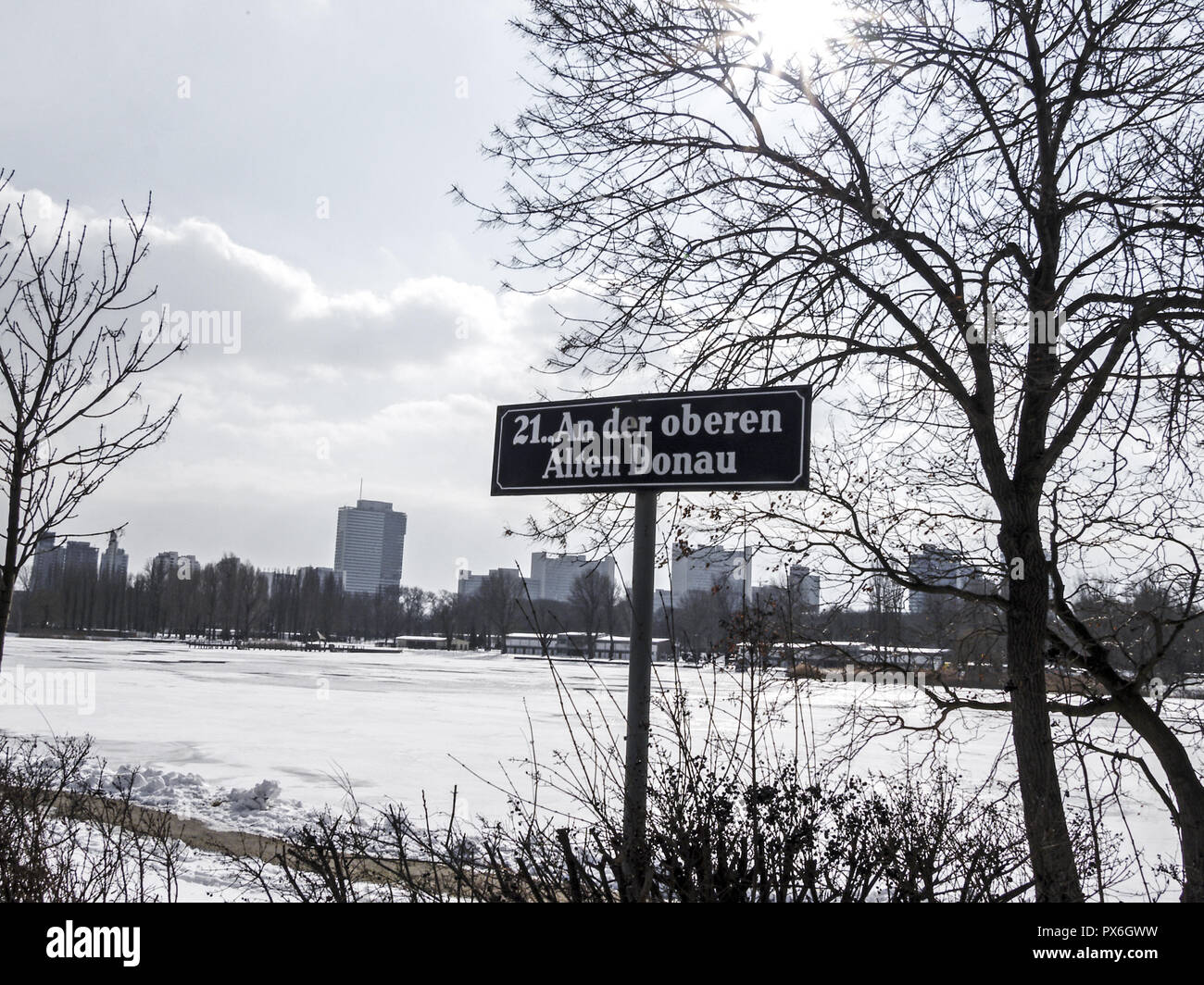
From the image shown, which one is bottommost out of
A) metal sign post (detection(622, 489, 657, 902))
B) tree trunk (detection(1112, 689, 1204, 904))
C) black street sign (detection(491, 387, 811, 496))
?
tree trunk (detection(1112, 689, 1204, 904))

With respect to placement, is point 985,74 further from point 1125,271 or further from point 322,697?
point 322,697

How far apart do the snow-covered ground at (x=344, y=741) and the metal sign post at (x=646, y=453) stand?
0.49 meters

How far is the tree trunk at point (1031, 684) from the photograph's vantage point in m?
5.59

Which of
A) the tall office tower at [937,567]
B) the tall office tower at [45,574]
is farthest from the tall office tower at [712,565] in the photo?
the tall office tower at [45,574]

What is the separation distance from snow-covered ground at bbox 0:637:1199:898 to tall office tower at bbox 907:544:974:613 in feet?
3.14

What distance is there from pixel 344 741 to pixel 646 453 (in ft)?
48.6

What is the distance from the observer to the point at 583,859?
9.46ft

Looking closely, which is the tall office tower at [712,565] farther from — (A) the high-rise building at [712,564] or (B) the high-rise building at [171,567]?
(B) the high-rise building at [171,567]

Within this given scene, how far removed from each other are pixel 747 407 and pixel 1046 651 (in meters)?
4.40

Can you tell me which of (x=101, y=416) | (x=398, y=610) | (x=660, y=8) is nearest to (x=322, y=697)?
(x=101, y=416)

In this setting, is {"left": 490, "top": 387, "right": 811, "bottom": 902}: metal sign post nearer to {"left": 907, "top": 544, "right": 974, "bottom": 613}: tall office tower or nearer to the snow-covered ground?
the snow-covered ground

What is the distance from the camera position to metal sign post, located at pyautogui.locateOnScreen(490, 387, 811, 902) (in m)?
3.15
